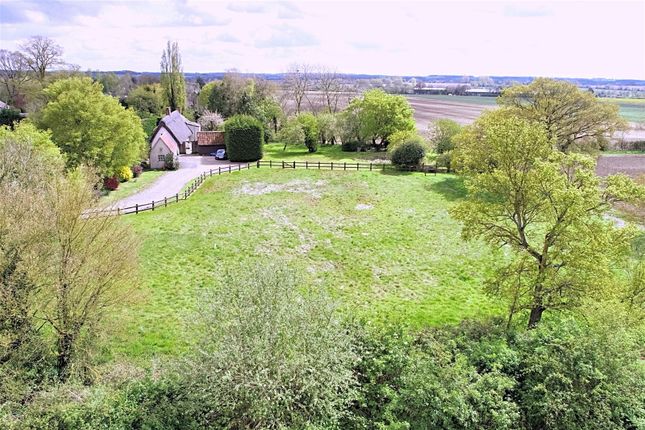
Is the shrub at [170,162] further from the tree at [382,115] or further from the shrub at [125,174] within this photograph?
the tree at [382,115]

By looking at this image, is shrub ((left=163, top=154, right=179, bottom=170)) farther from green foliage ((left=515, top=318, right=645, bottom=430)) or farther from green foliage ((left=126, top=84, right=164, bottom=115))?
green foliage ((left=515, top=318, right=645, bottom=430))

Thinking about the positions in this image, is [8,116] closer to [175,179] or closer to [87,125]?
[87,125]

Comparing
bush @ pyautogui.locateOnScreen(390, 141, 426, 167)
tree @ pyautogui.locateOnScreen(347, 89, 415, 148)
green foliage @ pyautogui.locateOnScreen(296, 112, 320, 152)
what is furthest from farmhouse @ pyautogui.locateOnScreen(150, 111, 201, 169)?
bush @ pyautogui.locateOnScreen(390, 141, 426, 167)

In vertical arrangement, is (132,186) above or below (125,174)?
below

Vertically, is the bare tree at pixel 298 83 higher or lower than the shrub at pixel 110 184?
higher

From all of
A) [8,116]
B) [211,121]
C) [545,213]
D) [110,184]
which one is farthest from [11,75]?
[545,213]

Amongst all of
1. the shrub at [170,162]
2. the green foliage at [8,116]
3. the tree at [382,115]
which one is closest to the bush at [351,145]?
the tree at [382,115]

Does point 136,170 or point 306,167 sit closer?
point 136,170
